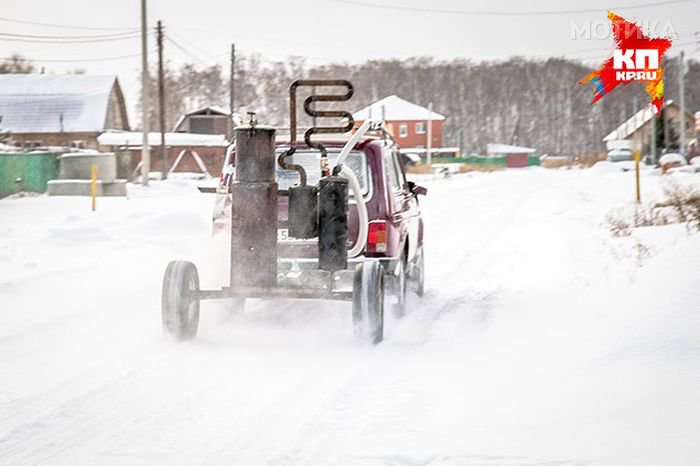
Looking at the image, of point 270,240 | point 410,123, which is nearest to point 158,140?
point 410,123

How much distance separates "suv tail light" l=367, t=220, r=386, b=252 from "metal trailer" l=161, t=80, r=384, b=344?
0.69 m

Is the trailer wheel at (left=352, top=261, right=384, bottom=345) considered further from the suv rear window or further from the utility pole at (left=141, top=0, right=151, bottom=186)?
the utility pole at (left=141, top=0, right=151, bottom=186)

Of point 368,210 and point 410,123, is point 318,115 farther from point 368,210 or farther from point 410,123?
point 410,123

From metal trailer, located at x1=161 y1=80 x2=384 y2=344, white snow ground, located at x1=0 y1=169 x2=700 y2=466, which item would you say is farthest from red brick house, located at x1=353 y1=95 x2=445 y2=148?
metal trailer, located at x1=161 y1=80 x2=384 y2=344

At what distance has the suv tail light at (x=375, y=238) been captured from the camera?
28.3 feet

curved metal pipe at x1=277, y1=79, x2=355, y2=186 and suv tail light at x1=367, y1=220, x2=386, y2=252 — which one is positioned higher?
curved metal pipe at x1=277, y1=79, x2=355, y2=186

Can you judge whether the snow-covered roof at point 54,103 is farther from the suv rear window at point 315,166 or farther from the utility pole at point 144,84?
the suv rear window at point 315,166

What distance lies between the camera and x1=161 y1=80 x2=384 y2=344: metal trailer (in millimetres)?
7707

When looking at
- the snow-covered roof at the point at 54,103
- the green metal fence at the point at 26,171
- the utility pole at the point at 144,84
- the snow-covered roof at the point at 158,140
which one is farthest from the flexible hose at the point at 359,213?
the snow-covered roof at the point at 54,103

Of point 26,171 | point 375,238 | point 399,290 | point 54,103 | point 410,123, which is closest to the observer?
point 375,238

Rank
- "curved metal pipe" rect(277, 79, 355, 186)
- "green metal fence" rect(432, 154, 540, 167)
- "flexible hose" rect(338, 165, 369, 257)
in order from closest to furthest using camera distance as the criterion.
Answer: "curved metal pipe" rect(277, 79, 355, 186) < "flexible hose" rect(338, 165, 369, 257) < "green metal fence" rect(432, 154, 540, 167)

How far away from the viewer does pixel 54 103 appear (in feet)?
238

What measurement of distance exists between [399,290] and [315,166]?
1.43 metres

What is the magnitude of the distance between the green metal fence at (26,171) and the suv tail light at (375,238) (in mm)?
25438
